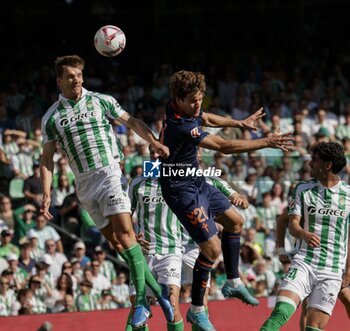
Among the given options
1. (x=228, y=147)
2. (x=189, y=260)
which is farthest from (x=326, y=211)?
(x=189, y=260)

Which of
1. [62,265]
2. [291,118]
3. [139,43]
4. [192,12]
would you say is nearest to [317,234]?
[62,265]

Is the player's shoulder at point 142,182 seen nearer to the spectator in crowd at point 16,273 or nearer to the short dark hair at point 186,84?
the short dark hair at point 186,84

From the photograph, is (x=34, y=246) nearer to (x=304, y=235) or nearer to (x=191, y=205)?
(x=191, y=205)

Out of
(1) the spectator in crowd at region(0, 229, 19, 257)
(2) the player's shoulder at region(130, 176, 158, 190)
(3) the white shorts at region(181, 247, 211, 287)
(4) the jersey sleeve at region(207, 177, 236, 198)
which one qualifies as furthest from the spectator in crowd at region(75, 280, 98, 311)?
(4) the jersey sleeve at region(207, 177, 236, 198)

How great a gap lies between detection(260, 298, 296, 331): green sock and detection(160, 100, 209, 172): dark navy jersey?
1549 millimetres

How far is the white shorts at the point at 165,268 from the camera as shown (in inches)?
495

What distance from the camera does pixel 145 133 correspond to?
11.2 m

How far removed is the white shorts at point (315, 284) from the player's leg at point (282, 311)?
0.10 meters

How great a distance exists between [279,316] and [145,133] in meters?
2.12

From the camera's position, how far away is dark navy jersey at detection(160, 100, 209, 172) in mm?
10953

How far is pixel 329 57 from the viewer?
2444cm

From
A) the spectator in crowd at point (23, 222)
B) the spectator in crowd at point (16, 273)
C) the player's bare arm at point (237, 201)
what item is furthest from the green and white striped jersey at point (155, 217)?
the spectator in crowd at point (23, 222)

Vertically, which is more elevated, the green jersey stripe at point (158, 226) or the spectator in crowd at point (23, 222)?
the green jersey stripe at point (158, 226)

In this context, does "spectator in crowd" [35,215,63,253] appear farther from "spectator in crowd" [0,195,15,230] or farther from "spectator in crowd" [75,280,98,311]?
"spectator in crowd" [75,280,98,311]
